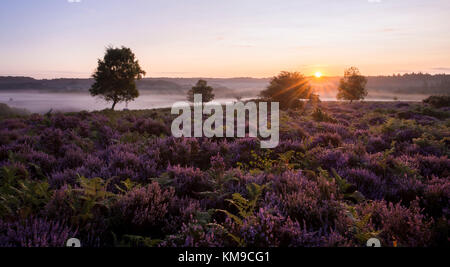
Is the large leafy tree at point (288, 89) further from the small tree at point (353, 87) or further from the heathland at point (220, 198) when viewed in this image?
the small tree at point (353, 87)

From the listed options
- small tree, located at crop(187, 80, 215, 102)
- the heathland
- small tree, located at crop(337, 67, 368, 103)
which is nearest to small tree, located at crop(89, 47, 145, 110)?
small tree, located at crop(187, 80, 215, 102)

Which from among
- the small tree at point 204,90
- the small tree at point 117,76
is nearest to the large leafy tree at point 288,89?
the small tree at point 117,76

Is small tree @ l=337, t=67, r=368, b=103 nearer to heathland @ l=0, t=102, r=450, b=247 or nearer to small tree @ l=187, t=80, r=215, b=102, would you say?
small tree @ l=187, t=80, r=215, b=102

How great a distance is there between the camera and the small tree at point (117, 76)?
39.9m

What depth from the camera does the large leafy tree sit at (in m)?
31.0

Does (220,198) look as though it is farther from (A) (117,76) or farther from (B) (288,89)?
(A) (117,76)

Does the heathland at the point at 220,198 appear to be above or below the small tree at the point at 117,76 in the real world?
below

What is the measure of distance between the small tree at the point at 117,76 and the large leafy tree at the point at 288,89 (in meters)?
23.5

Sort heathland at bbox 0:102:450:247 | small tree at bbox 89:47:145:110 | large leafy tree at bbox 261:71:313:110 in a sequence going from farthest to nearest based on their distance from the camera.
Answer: small tree at bbox 89:47:145:110
large leafy tree at bbox 261:71:313:110
heathland at bbox 0:102:450:247

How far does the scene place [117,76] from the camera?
40219 millimetres

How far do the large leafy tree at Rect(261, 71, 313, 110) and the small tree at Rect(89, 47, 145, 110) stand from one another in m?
23.5
